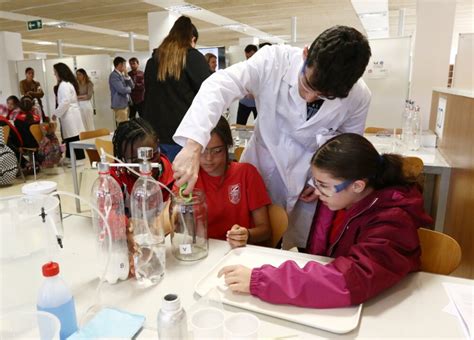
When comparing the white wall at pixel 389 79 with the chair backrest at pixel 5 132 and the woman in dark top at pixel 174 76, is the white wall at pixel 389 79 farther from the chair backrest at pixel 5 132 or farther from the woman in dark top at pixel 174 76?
the chair backrest at pixel 5 132

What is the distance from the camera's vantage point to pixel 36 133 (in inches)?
189

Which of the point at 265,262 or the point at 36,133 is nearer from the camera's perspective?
the point at 265,262

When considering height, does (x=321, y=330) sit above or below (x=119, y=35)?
below

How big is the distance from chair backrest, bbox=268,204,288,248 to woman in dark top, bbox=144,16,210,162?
114 cm

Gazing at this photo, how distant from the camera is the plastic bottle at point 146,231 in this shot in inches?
38.4

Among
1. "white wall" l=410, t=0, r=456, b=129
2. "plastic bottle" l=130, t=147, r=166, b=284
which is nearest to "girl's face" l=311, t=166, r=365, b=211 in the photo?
"plastic bottle" l=130, t=147, r=166, b=284

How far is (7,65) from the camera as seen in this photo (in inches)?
279

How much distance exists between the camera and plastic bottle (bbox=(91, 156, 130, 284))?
951 millimetres

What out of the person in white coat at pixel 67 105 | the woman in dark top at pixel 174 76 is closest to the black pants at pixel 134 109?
the person in white coat at pixel 67 105

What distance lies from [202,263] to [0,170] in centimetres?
397

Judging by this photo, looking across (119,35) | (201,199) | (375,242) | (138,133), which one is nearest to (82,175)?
(138,133)

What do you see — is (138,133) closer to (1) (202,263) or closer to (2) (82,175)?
(1) (202,263)

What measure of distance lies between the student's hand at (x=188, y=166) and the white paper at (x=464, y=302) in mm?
708

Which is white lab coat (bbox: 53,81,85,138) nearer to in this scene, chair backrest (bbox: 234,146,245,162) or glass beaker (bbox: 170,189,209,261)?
chair backrest (bbox: 234,146,245,162)
